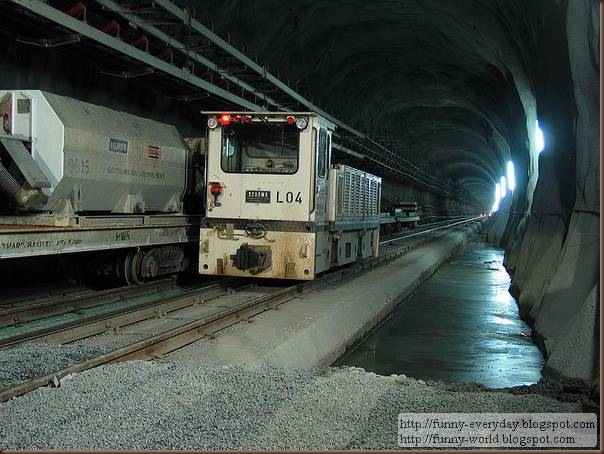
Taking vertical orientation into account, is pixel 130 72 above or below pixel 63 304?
above

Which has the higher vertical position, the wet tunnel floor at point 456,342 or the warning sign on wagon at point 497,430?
the warning sign on wagon at point 497,430

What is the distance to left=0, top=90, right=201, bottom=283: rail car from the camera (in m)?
8.49

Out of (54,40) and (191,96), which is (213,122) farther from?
(191,96)

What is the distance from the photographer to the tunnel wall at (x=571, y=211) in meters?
6.58

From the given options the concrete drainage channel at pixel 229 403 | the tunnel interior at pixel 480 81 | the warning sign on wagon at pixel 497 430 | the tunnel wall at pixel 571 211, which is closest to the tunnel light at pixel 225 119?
the tunnel interior at pixel 480 81

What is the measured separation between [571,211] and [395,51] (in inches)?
572

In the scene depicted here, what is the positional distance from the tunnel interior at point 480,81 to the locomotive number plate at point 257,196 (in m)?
3.67

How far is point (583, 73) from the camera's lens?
27.8 feet

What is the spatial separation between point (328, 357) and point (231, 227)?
368cm

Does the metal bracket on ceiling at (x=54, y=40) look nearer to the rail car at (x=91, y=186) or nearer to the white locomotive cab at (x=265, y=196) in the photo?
the rail car at (x=91, y=186)

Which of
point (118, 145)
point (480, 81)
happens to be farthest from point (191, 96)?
point (480, 81)

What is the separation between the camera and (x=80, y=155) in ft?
30.4

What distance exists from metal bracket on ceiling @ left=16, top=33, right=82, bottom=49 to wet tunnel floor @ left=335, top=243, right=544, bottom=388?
620 centimetres

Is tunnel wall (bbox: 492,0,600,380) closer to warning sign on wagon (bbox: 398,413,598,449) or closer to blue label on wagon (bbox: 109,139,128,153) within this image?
warning sign on wagon (bbox: 398,413,598,449)
